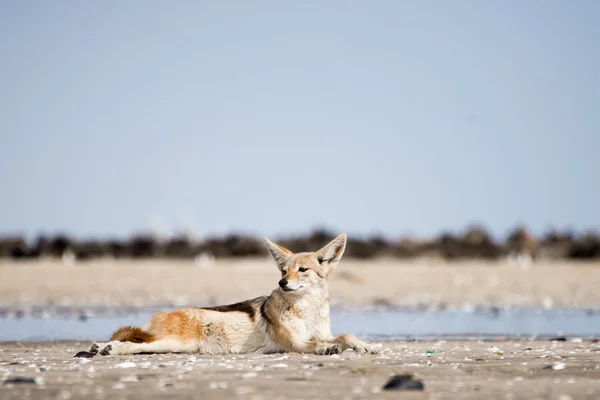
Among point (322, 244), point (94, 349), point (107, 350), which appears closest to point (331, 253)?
point (107, 350)

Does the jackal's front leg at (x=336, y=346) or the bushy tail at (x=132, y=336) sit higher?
the bushy tail at (x=132, y=336)

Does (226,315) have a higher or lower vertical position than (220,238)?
lower

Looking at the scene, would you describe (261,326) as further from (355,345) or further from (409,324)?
(409,324)

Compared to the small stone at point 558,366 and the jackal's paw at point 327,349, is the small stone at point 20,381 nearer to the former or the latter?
the jackal's paw at point 327,349

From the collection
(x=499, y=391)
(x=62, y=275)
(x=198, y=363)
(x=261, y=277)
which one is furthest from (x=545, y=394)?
(x=62, y=275)

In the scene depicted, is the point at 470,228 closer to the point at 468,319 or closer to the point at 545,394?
the point at 468,319

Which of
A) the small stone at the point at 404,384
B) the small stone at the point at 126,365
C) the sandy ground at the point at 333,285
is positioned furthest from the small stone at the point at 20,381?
the sandy ground at the point at 333,285

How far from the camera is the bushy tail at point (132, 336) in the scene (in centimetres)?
1027

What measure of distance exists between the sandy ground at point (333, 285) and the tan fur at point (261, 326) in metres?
12.4

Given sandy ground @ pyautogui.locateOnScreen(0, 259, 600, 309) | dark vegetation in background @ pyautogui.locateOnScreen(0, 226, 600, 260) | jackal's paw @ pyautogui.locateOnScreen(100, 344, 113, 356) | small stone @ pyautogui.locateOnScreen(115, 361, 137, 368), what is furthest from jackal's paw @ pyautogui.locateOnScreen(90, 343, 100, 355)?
dark vegetation in background @ pyautogui.locateOnScreen(0, 226, 600, 260)

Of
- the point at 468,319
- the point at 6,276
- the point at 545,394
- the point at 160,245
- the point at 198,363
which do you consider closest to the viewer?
the point at 545,394

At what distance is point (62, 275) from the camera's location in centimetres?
2791

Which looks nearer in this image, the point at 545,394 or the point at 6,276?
the point at 545,394

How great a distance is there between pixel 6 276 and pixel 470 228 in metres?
24.4
